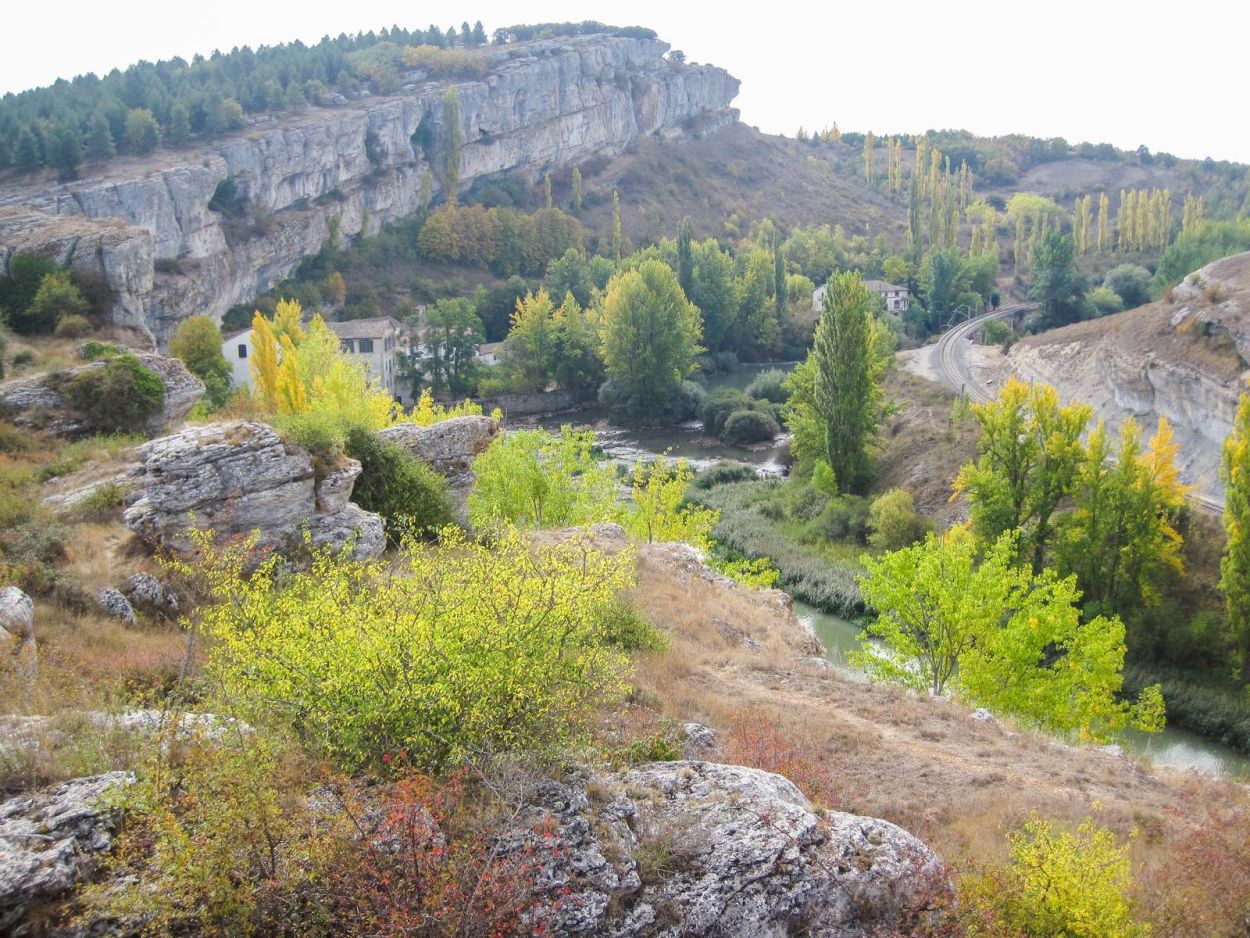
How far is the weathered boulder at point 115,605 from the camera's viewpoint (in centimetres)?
1409

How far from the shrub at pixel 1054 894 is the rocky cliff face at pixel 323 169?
38.5 meters

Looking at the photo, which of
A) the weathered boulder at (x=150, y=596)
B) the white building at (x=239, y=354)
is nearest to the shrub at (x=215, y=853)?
the weathered boulder at (x=150, y=596)

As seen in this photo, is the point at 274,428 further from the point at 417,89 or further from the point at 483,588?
the point at 417,89

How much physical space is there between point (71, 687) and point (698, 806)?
712cm

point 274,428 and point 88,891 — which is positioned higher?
point 274,428

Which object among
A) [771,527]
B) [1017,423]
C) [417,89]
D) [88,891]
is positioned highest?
[417,89]

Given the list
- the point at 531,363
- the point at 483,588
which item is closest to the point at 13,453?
the point at 483,588

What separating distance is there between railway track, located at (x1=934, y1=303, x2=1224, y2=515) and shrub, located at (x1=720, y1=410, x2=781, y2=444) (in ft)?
37.4

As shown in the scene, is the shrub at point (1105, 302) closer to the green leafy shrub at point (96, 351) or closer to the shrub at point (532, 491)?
the shrub at point (532, 491)

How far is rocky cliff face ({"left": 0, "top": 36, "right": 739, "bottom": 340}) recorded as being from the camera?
4362 cm

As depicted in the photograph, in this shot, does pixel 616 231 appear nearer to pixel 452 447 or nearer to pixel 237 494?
pixel 452 447

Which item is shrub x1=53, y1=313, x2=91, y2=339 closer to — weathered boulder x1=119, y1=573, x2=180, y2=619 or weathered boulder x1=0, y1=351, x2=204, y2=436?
weathered boulder x1=0, y1=351, x2=204, y2=436

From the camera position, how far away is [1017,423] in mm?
32406

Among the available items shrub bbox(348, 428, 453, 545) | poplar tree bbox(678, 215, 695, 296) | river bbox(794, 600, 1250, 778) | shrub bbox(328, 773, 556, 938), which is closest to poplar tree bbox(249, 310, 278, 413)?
shrub bbox(348, 428, 453, 545)
